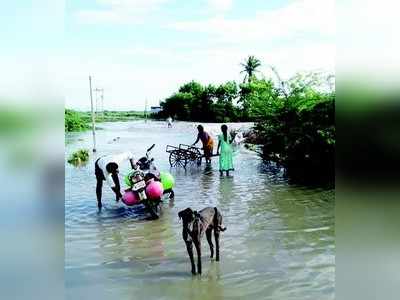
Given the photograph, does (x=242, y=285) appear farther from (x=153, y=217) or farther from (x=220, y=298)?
(x=153, y=217)

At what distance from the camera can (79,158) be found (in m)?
6.71

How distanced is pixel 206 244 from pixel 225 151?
2561 mm

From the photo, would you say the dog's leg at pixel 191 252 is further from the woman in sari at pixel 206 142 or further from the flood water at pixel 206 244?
the woman in sari at pixel 206 142

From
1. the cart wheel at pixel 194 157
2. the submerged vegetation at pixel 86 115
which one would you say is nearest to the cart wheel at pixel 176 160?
the cart wheel at pixel 194 157

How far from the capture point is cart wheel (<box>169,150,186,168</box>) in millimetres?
6582

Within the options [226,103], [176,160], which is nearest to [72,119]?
[226,103]

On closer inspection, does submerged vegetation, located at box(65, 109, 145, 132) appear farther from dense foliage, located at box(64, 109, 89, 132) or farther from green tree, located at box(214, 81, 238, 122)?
green tree, located at box(214, 81, 238, 122)

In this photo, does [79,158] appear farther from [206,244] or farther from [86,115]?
[206,244]

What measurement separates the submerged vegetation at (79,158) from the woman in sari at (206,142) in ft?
4.98

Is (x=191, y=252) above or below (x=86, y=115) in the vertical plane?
below

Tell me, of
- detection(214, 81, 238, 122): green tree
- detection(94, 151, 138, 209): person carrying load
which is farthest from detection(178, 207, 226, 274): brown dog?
detection(214, 81, 238, 122): green tree

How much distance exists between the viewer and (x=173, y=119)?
5516mm

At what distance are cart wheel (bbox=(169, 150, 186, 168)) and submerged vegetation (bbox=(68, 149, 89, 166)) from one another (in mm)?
1148
